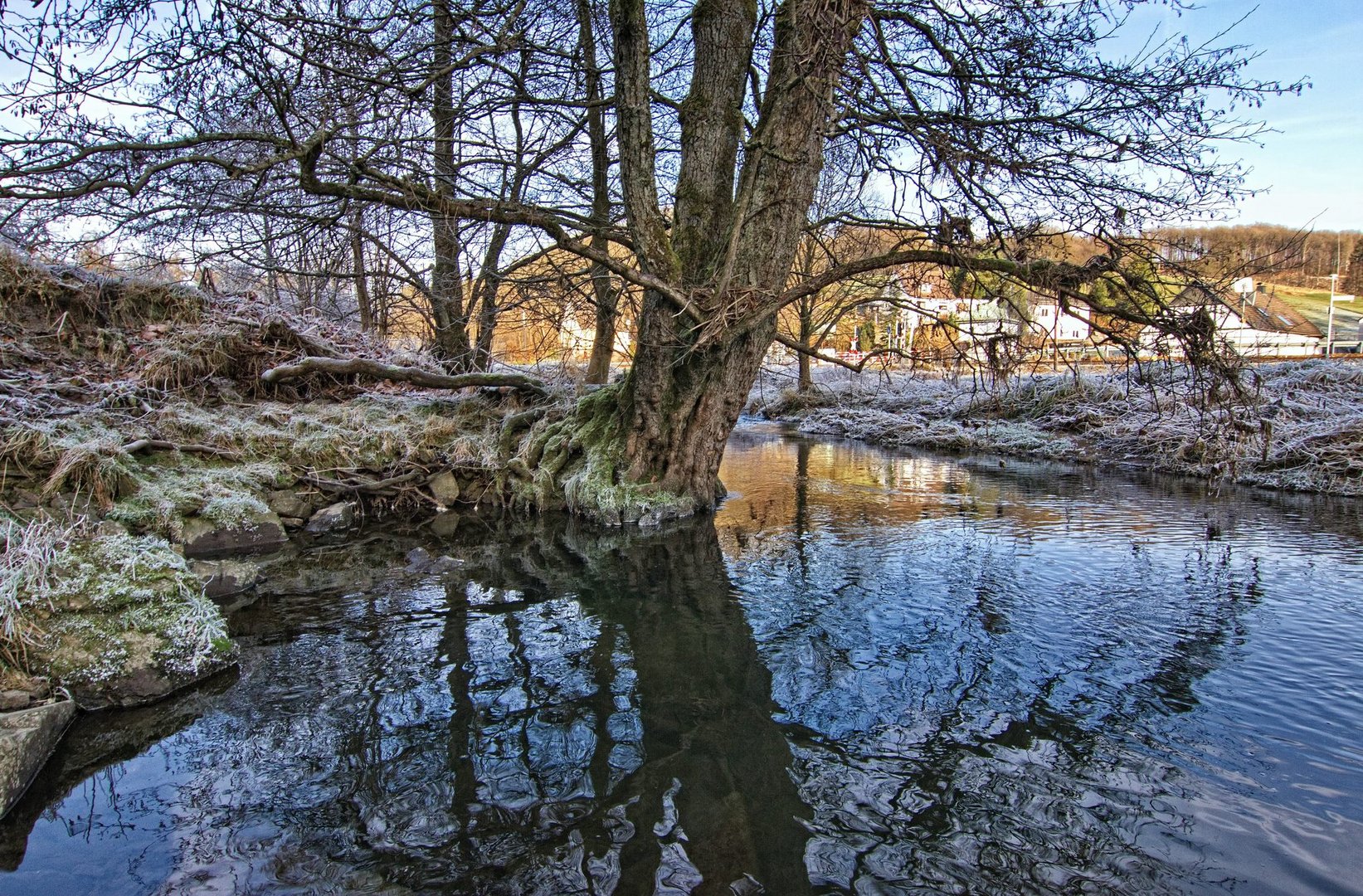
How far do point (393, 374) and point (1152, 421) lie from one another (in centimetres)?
1267

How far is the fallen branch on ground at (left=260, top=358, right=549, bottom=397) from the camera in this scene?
887 cm

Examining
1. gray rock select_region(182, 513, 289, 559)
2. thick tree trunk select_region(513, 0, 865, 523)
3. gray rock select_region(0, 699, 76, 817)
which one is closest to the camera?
gray rock select_region(0, 699, 76, 817)

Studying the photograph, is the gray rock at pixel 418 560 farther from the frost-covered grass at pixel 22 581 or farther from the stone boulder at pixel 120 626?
the frost-covered grass at pixel 22 581

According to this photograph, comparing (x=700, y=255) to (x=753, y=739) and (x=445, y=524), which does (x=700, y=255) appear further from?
(x=753, y=739)

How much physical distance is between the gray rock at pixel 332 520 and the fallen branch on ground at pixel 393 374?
6.76ft

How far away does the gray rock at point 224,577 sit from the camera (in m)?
5.40

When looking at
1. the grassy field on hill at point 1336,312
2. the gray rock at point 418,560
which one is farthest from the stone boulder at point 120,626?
the grassy field on hill at point 1336,312

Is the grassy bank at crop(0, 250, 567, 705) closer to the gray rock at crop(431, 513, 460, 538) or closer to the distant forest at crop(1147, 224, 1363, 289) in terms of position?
the gray rock at crop(431, 513, 460, 538)

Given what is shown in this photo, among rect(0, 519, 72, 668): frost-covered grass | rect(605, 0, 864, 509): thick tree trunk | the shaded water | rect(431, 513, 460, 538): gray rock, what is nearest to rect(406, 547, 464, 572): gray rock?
the shaded water

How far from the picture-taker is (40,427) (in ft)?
19.6

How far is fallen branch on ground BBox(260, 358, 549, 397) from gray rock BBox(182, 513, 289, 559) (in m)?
2.46

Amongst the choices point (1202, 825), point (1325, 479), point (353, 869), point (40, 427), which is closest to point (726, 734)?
point (353, 869)

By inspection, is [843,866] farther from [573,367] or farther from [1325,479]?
[1325,479]

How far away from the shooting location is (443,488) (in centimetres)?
904
